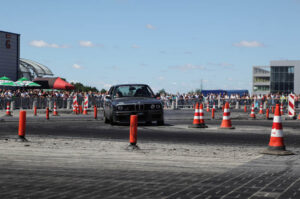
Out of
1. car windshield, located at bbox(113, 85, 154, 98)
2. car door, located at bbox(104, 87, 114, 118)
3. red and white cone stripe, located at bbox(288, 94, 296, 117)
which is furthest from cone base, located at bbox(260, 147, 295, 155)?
red and white cone stripe, located at bbox(288, 94, 296, 117)

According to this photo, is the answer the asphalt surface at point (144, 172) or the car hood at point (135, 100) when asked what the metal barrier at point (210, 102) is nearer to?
the car hood at point (135, 100)

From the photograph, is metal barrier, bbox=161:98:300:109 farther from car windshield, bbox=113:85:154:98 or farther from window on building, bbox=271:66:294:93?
window on building, bbox=271:66:294:93

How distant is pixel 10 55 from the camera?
60.2m

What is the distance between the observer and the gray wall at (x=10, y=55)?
59.1m

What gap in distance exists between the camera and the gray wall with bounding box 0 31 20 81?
194ft

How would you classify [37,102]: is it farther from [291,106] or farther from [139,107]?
[139,107]

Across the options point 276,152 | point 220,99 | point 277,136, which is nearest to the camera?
point 276,152

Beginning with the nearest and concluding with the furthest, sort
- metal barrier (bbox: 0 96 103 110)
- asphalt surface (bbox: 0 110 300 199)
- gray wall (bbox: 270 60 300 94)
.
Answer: asphalt surface (bbox: 0 110 300 199)
metal barrier (bbox: 0 96 103 110)
gray wall (bbox: 270 60 300 94)

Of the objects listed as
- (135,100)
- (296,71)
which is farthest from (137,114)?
(296,71)

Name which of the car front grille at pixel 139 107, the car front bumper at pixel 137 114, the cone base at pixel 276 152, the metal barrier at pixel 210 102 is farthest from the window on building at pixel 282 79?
the cone base at pixel 276 152

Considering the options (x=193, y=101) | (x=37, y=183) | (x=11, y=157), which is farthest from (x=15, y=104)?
(x=37, y=183)

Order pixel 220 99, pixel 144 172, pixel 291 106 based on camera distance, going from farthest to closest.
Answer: pixel 220 99 < pixel 291 106 < pixel 144 172

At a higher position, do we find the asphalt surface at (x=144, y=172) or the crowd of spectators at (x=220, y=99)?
the crowd of spectators at (x=220, y=99)

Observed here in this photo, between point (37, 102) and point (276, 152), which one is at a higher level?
point (37, 102)
